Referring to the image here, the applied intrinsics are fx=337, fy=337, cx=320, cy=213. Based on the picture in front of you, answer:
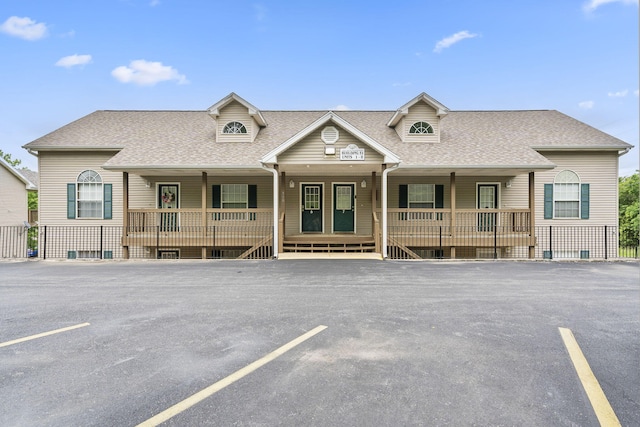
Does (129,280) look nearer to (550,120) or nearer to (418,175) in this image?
(418,175)

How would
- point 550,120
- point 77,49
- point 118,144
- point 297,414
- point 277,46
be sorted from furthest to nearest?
point 277,46 < point 77,49 < point 550,120 < point 118,144 < point 297,414

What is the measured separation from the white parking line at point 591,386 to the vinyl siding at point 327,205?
36.4 feet

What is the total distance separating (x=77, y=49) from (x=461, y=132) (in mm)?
21842

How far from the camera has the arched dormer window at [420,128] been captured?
48.1 feet

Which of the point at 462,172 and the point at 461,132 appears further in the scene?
the point at 461,132

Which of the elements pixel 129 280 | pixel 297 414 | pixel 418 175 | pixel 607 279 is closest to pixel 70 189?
pixel 129 280

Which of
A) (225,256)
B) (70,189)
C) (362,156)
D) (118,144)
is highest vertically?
(118,144)

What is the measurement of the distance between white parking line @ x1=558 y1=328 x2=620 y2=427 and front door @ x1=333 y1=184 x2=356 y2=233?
11.2 meters

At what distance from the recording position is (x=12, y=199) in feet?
71.8

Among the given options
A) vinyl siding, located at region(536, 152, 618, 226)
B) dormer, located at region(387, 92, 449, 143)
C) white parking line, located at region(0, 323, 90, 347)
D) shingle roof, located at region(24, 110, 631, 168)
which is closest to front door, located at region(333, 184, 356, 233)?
shingle roof, located at region(24, 110, 631, 168)

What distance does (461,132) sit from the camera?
15.4 m

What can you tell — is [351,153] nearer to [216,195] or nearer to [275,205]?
[275,205]

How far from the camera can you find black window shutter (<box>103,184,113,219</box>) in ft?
49.1

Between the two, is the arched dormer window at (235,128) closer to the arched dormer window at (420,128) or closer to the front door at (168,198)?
the front door at (168,198)
